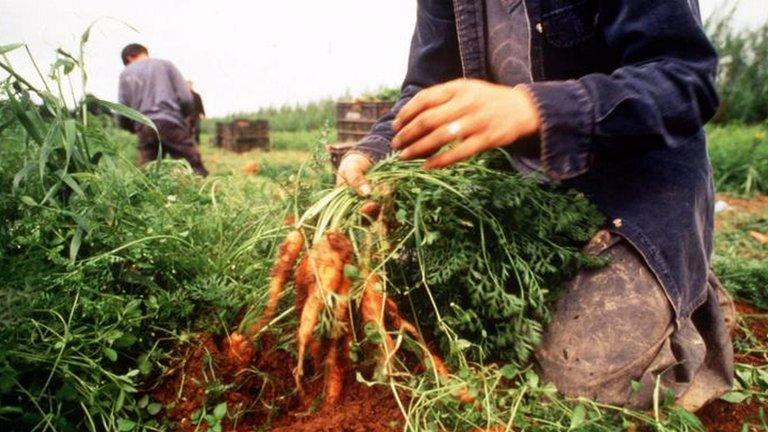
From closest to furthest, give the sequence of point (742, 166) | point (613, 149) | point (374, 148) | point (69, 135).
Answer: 1. point (613, 149)
2. point (69, 135)
3. point (374, 148)
4. point (742, 166)

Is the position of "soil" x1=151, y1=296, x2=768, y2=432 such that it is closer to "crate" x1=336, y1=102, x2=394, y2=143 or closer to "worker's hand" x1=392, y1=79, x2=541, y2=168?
"worker's hand" x1=392, y1=79, x2=541, y2=168

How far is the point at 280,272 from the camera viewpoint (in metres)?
1.35

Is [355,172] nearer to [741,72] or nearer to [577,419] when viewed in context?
[577,419]

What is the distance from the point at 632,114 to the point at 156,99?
6.19 m

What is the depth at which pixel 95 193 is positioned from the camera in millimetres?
1491

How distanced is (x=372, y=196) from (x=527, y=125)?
0.43 meters

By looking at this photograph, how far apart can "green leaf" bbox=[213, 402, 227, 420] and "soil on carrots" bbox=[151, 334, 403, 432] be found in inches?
1.9

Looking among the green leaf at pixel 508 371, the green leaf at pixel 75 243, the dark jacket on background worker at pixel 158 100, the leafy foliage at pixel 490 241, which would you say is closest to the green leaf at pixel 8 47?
the green leaf at pixel 75 243

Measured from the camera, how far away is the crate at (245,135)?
12.6 m

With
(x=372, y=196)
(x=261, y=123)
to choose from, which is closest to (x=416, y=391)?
(x=372, y=196)

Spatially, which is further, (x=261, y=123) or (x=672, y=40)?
(x=261, y=123)

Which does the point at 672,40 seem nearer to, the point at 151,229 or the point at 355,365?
the point at 355,365

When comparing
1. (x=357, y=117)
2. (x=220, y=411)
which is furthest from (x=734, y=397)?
(x=357, y=117)

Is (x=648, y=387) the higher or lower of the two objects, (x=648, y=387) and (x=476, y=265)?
the lower
